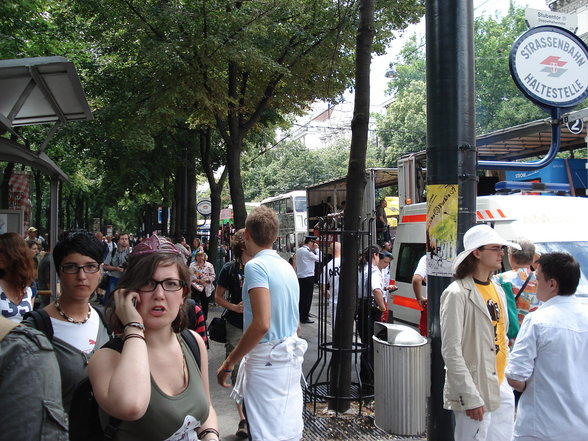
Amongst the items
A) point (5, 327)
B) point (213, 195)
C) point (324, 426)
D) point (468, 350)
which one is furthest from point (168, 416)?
point (213, 195)

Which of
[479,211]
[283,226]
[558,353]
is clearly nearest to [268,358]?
[558,353]

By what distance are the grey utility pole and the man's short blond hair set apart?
4.62 feet

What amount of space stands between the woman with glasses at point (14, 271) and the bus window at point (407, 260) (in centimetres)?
617

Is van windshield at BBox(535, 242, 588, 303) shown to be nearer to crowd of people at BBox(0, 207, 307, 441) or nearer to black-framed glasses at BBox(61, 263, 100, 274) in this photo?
crowd of people at BBox(0, 207, 307, 441)

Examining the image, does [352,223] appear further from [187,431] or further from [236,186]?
[236,186]

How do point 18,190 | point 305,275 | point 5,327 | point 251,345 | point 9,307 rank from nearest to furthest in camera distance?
1. point 5,327
2. point 251,345
3. point 9,307
4. point 305,275
5. point 18,190

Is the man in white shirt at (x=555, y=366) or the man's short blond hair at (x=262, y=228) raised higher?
the man's short blond hair at (x=262, y=228)

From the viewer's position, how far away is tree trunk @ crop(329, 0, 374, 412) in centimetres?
622

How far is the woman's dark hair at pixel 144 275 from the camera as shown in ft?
7.02

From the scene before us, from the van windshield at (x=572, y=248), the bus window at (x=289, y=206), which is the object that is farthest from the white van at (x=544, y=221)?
the bus window at (x=289, y=206)

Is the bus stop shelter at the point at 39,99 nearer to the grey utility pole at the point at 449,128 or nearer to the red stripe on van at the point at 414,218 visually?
the grey utility pole at the point at 449,128

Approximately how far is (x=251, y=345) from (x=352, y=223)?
3000 millimetres

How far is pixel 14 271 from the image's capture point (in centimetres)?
398

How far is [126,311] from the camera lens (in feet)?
6.67
